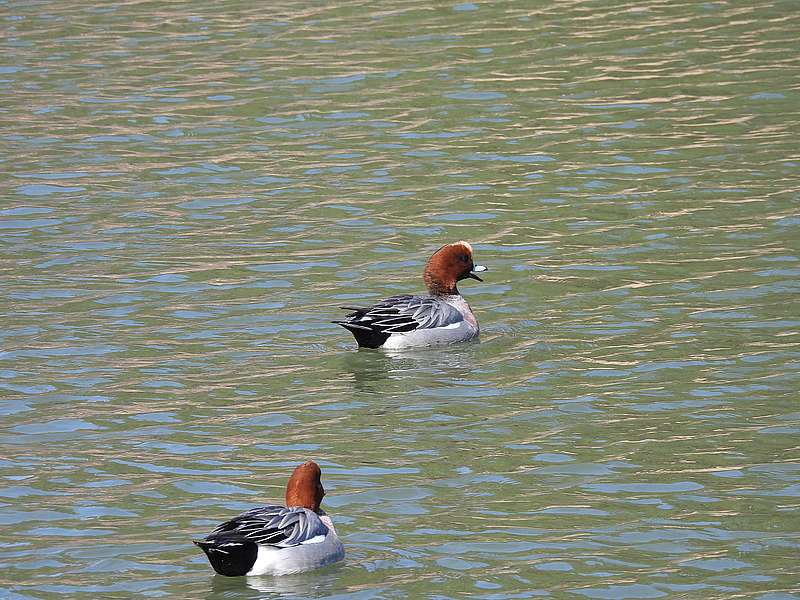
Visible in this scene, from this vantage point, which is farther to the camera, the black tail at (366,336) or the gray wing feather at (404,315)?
the gray wing feather at (404,315)

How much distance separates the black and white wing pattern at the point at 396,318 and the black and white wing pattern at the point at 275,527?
3.71 meters

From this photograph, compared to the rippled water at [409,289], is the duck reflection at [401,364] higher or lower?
lower

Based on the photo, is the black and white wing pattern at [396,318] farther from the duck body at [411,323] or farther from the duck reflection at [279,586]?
the duck reflection at [279,586]

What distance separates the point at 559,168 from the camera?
1641 centimetres

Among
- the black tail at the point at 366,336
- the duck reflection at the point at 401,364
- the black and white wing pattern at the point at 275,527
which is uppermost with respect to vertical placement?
the black and white wing pattern at the point at 275,527

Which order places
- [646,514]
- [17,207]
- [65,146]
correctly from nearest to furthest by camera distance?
[646,514]
[17,207]
[65,146]

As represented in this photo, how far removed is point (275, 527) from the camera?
7781mm

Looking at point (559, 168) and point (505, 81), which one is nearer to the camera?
point (559, 168)

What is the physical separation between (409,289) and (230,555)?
239 inches

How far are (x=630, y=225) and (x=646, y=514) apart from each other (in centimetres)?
632

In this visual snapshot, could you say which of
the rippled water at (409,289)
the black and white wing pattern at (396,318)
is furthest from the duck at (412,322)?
the rippled water at (409,289)

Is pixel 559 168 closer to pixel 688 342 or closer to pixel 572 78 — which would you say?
pixel 572 78

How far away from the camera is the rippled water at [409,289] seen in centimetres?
840

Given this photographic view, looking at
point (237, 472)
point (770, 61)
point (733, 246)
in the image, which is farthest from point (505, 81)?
point (237, 472)
